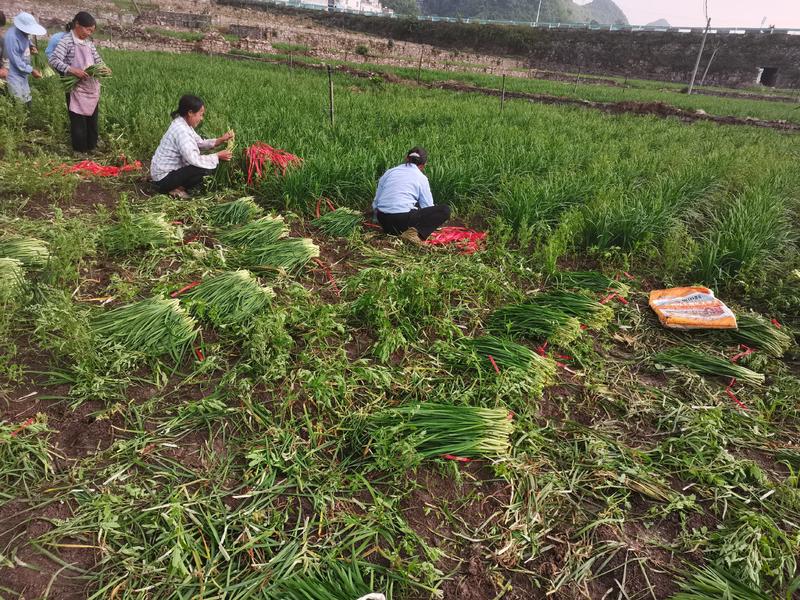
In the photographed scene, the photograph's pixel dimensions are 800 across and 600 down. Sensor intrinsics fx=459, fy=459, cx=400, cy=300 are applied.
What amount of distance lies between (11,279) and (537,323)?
9.73 ft

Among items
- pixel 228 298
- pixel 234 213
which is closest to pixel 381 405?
pixel 228 298

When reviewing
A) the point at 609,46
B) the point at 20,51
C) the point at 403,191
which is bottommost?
the point at 403,191

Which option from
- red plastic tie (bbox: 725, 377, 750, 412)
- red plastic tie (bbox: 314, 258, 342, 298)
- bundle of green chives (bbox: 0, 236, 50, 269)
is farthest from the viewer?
red plastic tie (bbox: 314, 258, 342, 298)

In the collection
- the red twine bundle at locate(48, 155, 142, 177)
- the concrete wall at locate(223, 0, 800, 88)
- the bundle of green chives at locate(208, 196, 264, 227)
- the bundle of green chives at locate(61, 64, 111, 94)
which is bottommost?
the bundle of green chives at locate(208, 196, 264, 227)

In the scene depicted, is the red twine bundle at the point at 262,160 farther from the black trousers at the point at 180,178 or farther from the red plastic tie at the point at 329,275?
the red plastic tie at the point at 329,275

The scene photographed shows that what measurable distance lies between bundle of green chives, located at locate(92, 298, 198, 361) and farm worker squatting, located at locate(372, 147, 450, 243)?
196 centimetres

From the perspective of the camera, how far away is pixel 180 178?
Answer: 13.9 feet

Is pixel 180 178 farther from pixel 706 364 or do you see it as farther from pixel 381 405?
pixel 706 364

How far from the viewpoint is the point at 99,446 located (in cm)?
185

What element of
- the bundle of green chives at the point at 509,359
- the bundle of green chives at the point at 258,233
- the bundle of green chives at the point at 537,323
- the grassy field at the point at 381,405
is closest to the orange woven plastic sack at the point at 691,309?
the grassy field at the point at 381,405

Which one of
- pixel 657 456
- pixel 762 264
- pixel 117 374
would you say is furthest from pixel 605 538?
pixel 762 264

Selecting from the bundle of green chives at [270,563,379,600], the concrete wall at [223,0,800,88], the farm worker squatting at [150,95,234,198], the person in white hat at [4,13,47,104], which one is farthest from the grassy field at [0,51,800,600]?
the concrete wall at [223,0,800,88]

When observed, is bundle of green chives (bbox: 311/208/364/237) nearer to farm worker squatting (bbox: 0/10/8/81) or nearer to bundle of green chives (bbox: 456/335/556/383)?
bundle of green chives (bbox: 456/335/556/383)

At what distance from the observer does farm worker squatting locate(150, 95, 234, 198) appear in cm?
405
